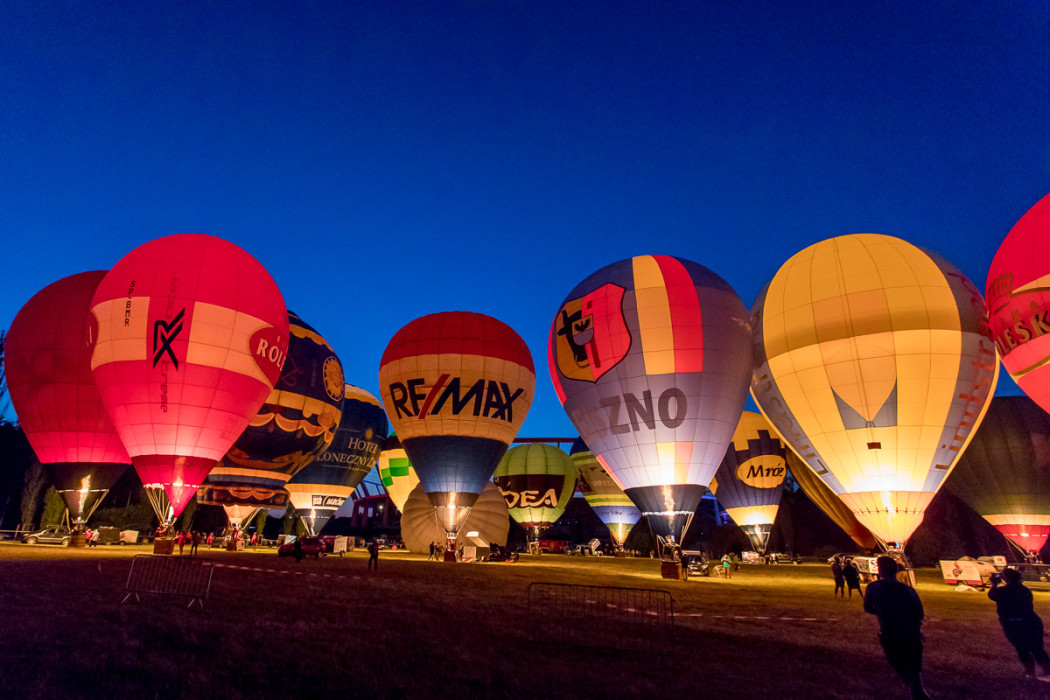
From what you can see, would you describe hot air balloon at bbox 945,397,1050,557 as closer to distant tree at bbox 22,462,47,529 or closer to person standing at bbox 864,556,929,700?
person standing at bbox 864,556,929,700

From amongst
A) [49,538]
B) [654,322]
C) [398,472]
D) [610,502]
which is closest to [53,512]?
[49,538]

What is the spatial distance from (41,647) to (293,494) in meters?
27.0

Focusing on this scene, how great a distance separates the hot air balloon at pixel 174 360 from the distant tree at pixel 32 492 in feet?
115

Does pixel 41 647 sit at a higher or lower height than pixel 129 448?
lower

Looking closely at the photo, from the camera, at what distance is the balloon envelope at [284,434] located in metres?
23.8

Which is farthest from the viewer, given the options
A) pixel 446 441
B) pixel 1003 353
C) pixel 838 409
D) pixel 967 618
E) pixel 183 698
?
pixel 446 441

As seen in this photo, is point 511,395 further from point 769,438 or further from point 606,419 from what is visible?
point 769,438

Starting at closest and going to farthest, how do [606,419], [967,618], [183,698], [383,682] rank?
[183,698] → [383,682] → [967,618] → [606,419]

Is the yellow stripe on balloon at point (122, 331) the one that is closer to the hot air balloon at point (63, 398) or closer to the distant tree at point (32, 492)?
the hot air balloon at point (63, 398)

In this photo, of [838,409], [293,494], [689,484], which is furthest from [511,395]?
[293,494]

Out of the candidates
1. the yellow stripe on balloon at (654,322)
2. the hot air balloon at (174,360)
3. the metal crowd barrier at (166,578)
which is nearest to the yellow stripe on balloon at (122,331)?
the hot air balloon at (174,360)

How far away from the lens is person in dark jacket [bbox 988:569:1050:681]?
587 centimetres

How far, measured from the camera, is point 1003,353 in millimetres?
16391

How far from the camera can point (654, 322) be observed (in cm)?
1839
